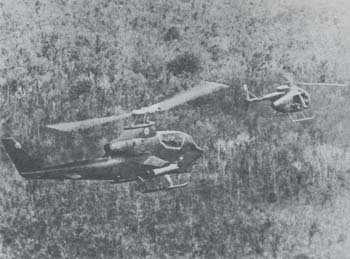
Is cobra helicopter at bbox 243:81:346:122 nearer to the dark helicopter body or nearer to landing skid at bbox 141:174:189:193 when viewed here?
the dark helicopter body

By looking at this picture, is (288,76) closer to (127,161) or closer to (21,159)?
(127,161)

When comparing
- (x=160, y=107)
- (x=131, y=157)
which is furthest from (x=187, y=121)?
(x=131, y=157)

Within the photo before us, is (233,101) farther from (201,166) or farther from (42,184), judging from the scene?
(42,184)

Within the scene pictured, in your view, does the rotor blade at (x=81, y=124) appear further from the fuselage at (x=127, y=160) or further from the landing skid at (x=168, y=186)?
the landing skid at (x=168, y=186)

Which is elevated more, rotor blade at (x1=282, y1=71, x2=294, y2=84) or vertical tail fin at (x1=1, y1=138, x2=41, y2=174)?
rotor blade at (x1=282, y1=71, x2=294, y2=84)

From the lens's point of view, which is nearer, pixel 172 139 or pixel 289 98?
pixel 172 139

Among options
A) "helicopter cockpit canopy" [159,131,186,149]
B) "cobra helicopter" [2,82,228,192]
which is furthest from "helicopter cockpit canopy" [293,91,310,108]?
"helicopter cockpit canopy" [159,131,186,149]

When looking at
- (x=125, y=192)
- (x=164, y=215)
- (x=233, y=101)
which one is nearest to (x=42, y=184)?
(x=125, y=192)
